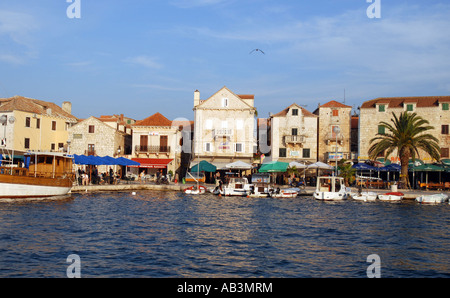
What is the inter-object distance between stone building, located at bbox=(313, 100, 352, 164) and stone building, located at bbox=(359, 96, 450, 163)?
7.17 feet

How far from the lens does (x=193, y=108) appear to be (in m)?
57.7

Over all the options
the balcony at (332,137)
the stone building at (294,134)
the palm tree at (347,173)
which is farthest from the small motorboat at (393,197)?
the stone building at (294,134)

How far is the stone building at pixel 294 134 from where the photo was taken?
56594 millimetres

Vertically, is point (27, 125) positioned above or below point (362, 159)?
above

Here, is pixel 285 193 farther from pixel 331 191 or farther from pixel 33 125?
pixel 33 125

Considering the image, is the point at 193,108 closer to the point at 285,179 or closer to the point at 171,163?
the point at 171,163

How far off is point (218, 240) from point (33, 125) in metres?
43.4

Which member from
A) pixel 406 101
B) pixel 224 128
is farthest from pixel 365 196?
pixel 224 128

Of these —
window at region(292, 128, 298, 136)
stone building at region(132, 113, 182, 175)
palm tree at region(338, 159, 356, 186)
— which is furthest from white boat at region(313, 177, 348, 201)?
stone building at region(132, 113, 182, 175)
